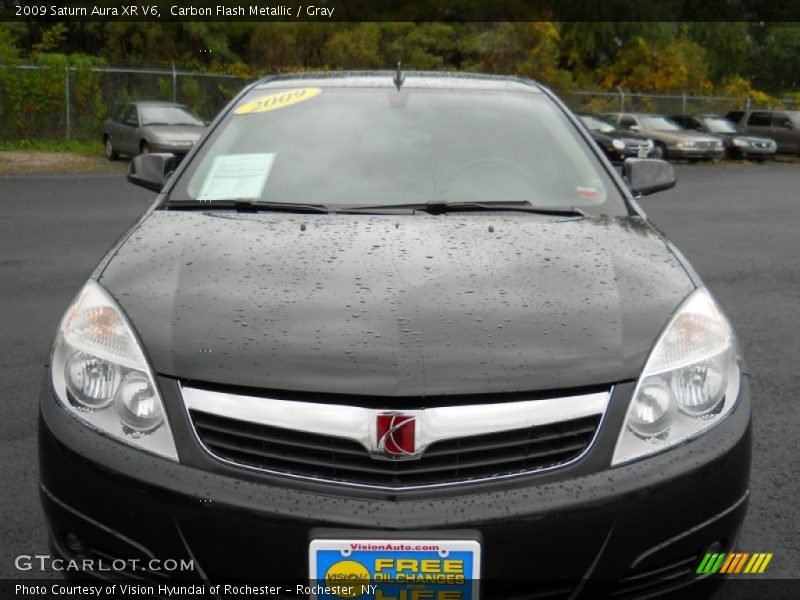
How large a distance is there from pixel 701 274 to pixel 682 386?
20.1 ft

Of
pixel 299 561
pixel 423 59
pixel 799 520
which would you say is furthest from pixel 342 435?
pixel 423 59

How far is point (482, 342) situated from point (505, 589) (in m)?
0.54

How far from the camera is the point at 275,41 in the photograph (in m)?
33.2

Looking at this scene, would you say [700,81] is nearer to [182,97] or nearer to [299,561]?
[182,97]

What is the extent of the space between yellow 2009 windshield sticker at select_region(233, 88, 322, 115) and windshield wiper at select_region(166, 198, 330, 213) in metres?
0.74

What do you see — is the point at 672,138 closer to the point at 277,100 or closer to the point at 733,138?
the point at 733,138

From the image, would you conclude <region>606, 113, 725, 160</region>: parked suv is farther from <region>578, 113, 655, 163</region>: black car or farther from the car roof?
the car roof

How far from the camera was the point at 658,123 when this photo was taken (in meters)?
26.5

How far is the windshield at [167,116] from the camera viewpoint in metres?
20.5

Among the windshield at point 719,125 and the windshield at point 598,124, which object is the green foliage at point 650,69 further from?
the windshield at point 598,124

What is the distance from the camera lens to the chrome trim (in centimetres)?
202

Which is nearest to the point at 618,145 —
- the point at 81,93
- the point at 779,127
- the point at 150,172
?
the point at 779,127

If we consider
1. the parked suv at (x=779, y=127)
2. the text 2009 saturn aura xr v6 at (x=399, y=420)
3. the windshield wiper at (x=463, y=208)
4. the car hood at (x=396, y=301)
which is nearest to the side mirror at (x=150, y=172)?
the car hood at (x=396, y=301)

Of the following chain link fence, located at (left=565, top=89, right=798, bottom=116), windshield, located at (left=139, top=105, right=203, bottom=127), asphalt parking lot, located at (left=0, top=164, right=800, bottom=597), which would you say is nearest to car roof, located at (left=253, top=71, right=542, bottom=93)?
asphalt parking lot, located at (left=0, top=164, right=800, bottom=597)
